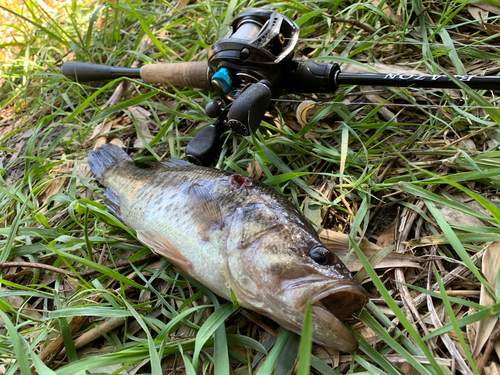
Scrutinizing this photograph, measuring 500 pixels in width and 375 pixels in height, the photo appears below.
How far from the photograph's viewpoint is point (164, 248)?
230 centimetres

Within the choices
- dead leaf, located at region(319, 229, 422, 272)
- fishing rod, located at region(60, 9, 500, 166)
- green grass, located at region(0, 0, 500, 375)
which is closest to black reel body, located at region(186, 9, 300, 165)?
fishing rod, located at region(60, 9, 500, 166)

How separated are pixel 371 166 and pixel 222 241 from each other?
1.13m

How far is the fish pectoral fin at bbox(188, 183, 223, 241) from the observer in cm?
217

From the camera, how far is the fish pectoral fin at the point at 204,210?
85.5 inches

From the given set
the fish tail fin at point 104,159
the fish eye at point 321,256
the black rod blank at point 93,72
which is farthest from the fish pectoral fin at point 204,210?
the black rod blank at point 93,72

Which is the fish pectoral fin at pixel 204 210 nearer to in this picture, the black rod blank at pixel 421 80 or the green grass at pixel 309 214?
the green grass at pixel 309 214

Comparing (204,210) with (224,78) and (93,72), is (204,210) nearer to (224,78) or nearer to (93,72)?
(224,78)

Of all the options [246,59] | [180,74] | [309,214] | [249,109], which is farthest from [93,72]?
[309,214]

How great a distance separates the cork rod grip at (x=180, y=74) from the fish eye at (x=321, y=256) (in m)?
1.78

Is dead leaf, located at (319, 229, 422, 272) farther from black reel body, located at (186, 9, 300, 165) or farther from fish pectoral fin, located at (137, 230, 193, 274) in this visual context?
black reel body, located at (186, 9, 300, 165)

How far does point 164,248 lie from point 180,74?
5.24ft

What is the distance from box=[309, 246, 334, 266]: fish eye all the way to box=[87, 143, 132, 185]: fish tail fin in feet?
5.85

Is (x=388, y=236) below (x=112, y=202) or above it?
below

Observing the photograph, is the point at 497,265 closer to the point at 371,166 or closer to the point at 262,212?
the point at 371,166
